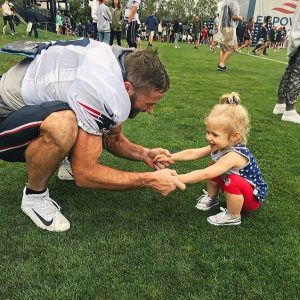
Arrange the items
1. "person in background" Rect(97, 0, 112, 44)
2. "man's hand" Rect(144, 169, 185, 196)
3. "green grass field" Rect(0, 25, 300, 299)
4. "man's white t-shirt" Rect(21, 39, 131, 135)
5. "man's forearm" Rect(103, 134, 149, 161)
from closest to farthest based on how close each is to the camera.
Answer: "green grass field" Rect(0, 25, 300, 299), "man's white t-shirt" Rect(21, 39, 131, 135), "man's hand" Rect(144, 169, 185, 196), "man's forearm" Rect(103, 134, 149, 161), "person in background" Rect(97, 0, 112, 44)

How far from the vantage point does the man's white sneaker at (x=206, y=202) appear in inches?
106

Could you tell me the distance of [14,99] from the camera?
238 centimetres

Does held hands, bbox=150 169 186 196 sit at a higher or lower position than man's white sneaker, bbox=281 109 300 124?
higher

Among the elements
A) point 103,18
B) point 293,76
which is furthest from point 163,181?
point 103,18

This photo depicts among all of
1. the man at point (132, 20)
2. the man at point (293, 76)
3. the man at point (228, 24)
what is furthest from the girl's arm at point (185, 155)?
the man at point (132, 20)

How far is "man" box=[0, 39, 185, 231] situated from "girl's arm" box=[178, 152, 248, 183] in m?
0.14

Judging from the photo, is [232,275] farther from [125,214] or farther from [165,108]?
[165,108]

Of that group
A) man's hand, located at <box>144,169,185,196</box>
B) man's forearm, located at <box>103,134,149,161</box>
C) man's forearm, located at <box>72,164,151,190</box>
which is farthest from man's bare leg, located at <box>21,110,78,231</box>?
man's forearm, located at <box>103,134,149,161</box>

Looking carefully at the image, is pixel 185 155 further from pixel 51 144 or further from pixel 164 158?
pixel 51 144

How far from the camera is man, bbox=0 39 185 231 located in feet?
6.98

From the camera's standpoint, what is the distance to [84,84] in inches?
83.0

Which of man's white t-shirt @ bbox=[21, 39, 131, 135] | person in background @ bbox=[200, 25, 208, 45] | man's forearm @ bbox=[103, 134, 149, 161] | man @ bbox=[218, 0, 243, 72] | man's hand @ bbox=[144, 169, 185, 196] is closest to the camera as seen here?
man's white t-shirt @ bbox=[21, 39, 131, 135]

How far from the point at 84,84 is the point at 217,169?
2.99ft

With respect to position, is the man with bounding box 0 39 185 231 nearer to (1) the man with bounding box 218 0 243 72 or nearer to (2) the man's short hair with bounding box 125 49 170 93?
(2) the man's short hair with bounding box 125 49 170 93
